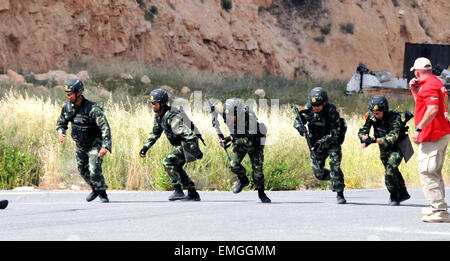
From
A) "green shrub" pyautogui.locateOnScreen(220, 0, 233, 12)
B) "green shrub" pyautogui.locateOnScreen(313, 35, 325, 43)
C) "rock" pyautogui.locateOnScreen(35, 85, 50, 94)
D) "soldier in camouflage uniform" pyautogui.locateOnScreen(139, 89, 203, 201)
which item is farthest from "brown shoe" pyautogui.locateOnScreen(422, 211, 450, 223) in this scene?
"green shrub" pyautogui.locateOnScreen(313, 35, 325, 43)

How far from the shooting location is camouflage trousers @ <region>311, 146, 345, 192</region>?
1205cm

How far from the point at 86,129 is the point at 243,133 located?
215 cm

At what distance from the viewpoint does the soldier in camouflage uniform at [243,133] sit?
1186cm

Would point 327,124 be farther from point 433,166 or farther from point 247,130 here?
Result: point 433,166

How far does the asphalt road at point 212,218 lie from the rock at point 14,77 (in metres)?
19.9

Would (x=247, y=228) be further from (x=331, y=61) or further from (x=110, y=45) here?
(x=331, y=61)

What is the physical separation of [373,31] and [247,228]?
4562 cm

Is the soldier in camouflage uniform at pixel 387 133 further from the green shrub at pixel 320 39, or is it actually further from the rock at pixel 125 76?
the green shrub at pixel 320 39

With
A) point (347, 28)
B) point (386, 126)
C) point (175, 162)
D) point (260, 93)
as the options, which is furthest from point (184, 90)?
point (386, 126)

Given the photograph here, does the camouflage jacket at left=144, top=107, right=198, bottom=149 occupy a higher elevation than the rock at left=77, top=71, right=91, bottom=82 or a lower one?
lower

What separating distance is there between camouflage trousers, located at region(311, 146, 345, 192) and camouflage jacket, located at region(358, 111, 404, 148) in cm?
45

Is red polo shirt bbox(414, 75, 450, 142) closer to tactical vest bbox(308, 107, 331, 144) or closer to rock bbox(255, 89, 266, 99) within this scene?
tactical vest bbox(308, 107, 331, 144)
